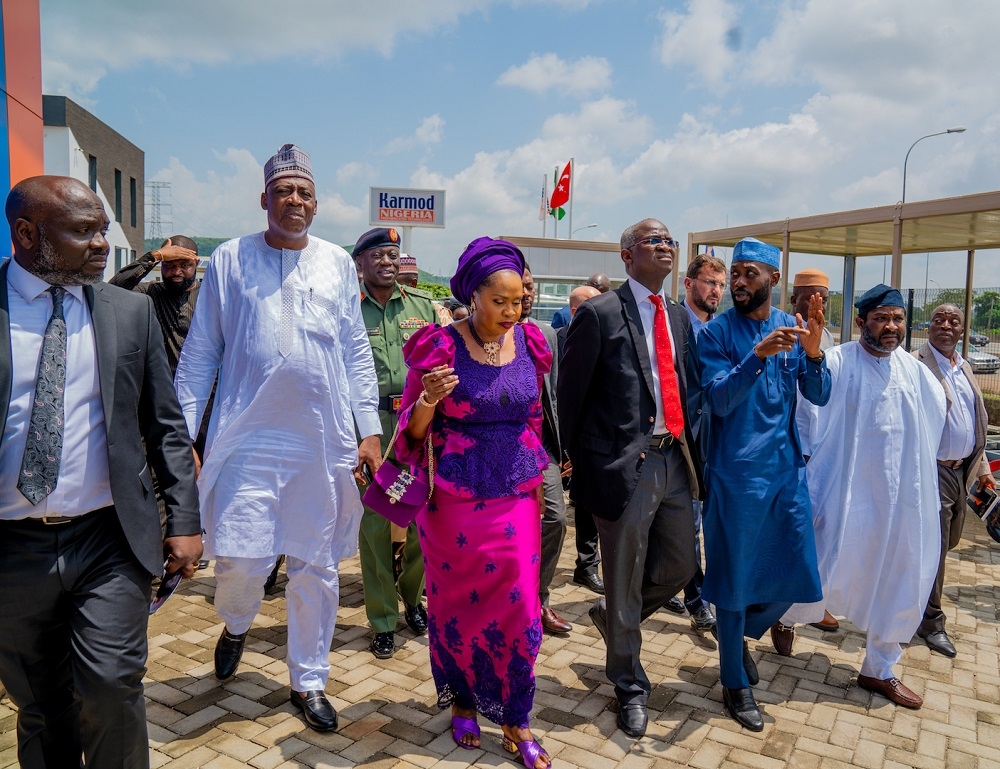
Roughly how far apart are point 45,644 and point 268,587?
3079 mm

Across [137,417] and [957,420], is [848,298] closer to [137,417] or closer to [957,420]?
[957,420]

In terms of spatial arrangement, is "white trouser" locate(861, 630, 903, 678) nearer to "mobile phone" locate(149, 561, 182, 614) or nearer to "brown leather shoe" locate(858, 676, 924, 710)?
"brown leather shoe" locate(858, 676, 924, 710)

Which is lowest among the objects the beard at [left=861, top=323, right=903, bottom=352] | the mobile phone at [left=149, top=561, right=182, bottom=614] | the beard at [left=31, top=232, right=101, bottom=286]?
the mobile phone at [left=149, top=561, right=182, bottom=614]

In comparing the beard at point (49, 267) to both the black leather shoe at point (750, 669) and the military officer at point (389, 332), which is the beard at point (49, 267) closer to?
the military officer at point (389, 332)

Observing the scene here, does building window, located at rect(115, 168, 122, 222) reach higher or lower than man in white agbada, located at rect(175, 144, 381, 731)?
higher

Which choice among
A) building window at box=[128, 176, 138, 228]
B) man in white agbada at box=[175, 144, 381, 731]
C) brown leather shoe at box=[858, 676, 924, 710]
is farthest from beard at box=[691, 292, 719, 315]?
building window at box=[128, 176, 138, 228]

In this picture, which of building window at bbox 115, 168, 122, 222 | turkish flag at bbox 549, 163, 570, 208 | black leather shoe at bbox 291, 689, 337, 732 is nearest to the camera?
black leather shoe at bbox 291, 689, 337, 732

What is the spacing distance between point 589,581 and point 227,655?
2787 mm

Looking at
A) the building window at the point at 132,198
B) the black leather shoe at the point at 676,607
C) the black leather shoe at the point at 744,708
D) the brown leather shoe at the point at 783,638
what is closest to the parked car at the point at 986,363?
the black leather shoe at the point at 676,607

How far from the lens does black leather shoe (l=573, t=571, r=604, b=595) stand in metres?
5.95

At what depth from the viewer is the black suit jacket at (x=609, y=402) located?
3842 millimetres

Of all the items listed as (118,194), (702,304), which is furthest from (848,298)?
(118,194)

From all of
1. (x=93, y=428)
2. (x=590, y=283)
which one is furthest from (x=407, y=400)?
(x=590, y=283)

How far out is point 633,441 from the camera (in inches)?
151
